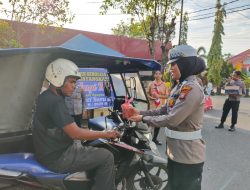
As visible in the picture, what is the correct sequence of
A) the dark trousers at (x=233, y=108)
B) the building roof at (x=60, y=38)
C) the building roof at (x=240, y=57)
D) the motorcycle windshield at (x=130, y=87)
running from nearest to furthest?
the motorcycle windshield at (x=130, y=87) < the dark trousers at (x=233, y=108) < the building roof at (x=60, y=38) < the building roof at (x=240, y=57)

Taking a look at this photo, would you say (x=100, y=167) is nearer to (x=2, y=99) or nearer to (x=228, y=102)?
(x=2, y=99)

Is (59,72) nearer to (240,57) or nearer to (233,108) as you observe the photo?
(233,108)

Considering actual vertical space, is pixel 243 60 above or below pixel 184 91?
above

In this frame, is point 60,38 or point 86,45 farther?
point 60,38

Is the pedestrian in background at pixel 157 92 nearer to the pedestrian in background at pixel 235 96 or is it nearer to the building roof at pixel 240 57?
the pedestrian in background at pixel 235 96

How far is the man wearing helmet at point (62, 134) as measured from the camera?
119 inches

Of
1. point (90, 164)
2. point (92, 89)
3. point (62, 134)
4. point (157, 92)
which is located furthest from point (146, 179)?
point (92, 89)

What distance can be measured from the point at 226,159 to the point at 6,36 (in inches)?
377

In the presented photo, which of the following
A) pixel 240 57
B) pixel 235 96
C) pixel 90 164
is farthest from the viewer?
pixel 240 57

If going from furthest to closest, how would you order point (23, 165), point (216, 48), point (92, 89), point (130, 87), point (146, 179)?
point (216, 48)
point (92, 89)
point (130, 87)
point (146, 179)
point (23, 165)

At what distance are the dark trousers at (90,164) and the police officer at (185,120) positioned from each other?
1.97 feet

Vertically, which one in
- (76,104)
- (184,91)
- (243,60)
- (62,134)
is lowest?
A: (76,104)

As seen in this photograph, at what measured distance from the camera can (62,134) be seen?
10.4 feet

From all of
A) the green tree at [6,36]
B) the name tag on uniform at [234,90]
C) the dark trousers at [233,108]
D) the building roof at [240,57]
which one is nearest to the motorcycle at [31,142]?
the name tag on uniform at [234,90]
